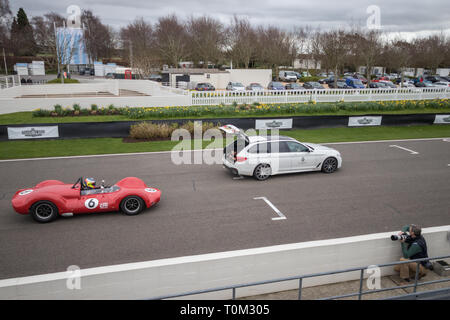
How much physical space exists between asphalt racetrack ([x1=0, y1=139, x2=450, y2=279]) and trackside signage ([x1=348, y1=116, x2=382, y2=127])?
6.79 meters

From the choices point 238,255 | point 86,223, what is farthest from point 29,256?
point 238,255

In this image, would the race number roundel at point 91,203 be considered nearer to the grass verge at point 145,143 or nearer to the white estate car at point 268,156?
the white estate car at point 268,156

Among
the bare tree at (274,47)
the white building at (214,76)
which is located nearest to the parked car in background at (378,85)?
the white building at (214,76)

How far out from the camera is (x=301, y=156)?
40.3 ft

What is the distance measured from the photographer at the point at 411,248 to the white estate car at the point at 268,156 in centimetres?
561

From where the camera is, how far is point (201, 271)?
20.1 feet

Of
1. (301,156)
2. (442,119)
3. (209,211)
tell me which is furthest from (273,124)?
(442,119)

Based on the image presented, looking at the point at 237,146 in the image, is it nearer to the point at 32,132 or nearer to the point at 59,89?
the point at 32,132

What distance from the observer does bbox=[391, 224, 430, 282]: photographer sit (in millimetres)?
6793

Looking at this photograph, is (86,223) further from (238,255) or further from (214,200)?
(238,255)

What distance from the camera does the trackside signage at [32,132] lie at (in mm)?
17312

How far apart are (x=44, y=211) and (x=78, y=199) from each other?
0.87 metres

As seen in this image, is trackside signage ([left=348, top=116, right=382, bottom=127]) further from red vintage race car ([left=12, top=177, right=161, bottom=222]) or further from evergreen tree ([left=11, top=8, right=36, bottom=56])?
evergreen tree ([left=11, top=8, right=36, bottom=56])
